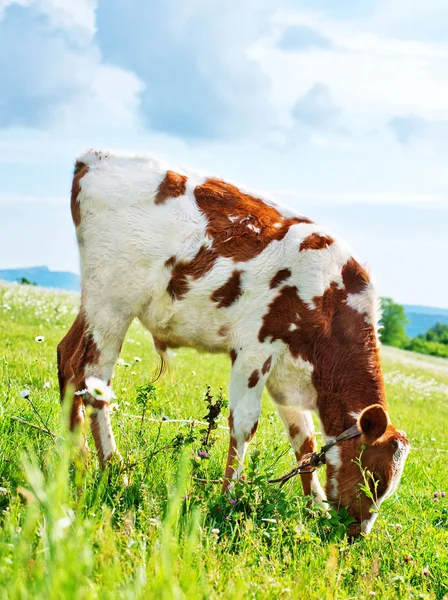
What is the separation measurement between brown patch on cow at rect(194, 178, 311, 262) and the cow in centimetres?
1

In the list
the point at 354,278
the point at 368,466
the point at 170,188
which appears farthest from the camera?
the point at 170,188

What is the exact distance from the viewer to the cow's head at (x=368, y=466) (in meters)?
5.21

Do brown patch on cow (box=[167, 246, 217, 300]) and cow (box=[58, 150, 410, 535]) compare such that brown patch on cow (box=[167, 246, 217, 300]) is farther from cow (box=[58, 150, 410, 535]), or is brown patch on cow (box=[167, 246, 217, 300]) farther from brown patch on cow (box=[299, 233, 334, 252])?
brown patch on cow (box=[299, 233, 334, 252])

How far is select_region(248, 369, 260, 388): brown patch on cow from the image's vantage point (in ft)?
18.7

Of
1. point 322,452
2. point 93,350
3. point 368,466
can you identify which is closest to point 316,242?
point 322,452

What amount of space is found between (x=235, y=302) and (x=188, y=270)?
0.51 m

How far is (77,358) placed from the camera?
6.08m

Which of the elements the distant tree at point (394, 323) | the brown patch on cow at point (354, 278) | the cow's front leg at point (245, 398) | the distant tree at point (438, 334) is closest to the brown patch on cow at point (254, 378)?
the cow's front leg at point (245, 398)

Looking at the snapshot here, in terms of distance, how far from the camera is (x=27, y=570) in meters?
2.90

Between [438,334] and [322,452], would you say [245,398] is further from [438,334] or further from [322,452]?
[438,334]

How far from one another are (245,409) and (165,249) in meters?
1.61

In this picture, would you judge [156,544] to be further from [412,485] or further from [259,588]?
[412,485]

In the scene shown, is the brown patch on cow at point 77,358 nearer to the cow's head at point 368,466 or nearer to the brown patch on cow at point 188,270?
the brown patch on cow at point 188,270

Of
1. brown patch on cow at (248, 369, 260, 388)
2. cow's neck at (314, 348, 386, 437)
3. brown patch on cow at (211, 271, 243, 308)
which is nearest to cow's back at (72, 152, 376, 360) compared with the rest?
brown patch on cow at (211, 271, 243, 308)
